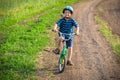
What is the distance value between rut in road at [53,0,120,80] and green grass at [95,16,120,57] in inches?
10.3

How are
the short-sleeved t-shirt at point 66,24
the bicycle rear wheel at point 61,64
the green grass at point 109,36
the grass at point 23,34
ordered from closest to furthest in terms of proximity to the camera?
the bicycle rear wheel at point 61,64, the short-sleeved t-shirt at point 66,24, the grass at point 23,34, the green grass at point 109,36

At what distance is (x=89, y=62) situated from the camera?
13281 mm

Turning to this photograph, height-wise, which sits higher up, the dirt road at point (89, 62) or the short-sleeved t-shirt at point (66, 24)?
the short-sleeved t-shirt at point (66, 24)

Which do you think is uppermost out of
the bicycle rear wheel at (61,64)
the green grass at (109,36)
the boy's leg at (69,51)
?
the green grass at (109,36)

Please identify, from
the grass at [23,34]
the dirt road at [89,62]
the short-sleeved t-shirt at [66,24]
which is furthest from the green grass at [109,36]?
the short-sleeved t-shirt at [66,24]

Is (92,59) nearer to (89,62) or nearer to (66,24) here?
(89,62)

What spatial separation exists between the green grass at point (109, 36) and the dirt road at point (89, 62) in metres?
0.26

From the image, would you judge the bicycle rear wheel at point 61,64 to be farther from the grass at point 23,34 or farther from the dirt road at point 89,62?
the grass at point 23,34

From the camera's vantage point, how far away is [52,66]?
41.5 feet

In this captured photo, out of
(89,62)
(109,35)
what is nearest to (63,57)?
(89,62)

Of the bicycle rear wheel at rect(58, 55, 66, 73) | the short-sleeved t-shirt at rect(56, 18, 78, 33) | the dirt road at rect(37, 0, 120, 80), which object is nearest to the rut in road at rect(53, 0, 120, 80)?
the dirt road at rect(37, 0, 120, 80)

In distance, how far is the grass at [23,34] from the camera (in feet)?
40.1

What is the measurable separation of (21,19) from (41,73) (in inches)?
415

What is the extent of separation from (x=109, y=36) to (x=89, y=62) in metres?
4.48
